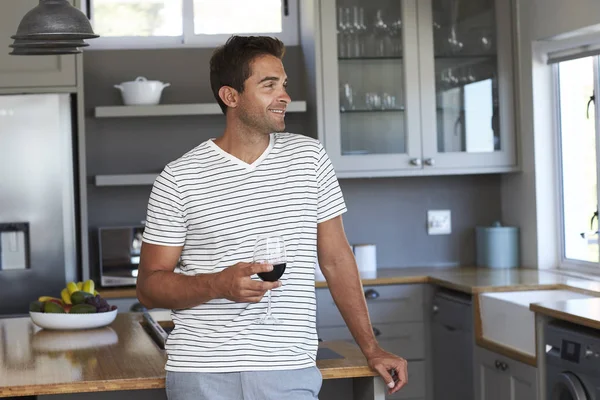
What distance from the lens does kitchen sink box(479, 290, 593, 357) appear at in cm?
350

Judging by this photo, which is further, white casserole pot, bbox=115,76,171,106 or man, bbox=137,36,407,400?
white casserole pot, bbox=115,76,171,106

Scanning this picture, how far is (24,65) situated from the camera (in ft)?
14.5

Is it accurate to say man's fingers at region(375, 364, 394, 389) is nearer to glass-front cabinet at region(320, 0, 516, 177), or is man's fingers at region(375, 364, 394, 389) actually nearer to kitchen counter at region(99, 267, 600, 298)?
kitchen counter at region(99, 267, 600, 298)

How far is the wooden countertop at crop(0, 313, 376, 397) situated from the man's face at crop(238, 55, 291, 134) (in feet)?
2.13

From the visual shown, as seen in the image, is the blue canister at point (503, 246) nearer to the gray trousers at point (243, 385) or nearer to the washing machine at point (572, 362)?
the washing machine at point (572, 362)

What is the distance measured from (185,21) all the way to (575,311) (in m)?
2.67

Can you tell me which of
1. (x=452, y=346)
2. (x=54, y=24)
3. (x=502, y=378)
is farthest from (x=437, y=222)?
(x=54, y=24)

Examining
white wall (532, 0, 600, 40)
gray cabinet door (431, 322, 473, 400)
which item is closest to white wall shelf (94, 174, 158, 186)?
gray cabinet door (431, 322, 473, 400)

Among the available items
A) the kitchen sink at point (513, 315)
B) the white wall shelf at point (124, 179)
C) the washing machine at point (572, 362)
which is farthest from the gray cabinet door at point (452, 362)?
the white wall shelf at point (124, 179)

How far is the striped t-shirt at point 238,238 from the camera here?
2.07m

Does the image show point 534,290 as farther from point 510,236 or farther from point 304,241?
point 304,241

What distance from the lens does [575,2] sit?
4078mm

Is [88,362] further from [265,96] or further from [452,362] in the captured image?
[452,362]

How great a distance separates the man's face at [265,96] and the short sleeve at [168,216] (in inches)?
9.0
